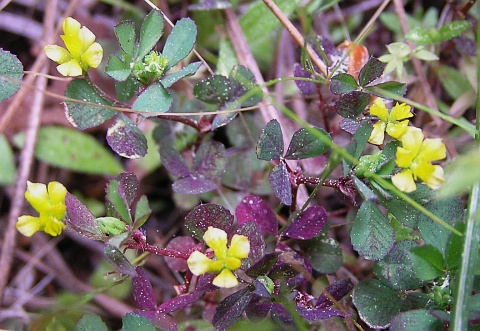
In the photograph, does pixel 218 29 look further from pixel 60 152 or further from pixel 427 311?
pixel 427 311

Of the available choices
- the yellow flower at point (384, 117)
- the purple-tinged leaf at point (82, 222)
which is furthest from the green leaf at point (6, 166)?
the yellow flower at point (384, 117)

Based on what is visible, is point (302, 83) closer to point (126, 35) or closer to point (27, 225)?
point (126, 35)

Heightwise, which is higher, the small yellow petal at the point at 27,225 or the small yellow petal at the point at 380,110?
the small yellow petal at the point at 380,110

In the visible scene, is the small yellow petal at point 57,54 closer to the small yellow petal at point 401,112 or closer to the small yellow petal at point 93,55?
the small yellow petal at point 93,55

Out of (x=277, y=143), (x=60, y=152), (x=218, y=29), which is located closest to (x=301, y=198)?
(x=277, y=143)

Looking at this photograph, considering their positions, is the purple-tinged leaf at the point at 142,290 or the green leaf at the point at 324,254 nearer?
the purple-tinged leaf at the point at 142,290

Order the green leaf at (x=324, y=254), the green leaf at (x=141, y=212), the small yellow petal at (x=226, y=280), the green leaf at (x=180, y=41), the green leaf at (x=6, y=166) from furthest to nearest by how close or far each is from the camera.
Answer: the green leaf at (x=6, y=166)
the green leaf at (x=324, y=254)
the green leaf at (x=180, y=41)
the green leaf at (x=141, y=212)
the small yellow petal at (x=226, y=280)

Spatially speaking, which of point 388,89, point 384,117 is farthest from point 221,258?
point 388,89
